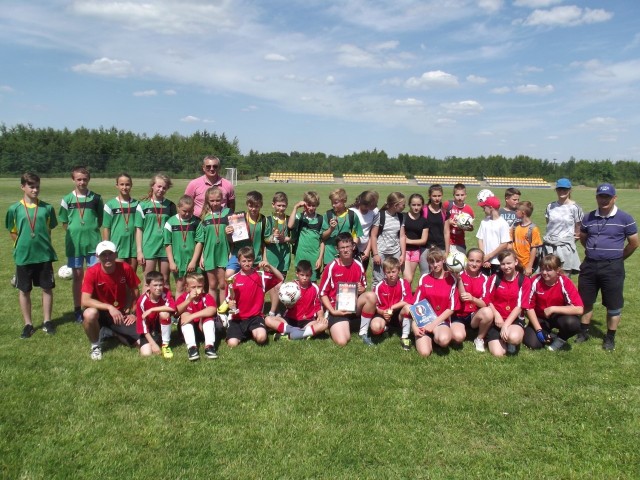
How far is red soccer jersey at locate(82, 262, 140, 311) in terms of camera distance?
5551 mm

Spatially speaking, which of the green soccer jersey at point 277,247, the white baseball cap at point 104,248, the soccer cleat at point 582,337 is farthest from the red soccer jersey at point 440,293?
the white baseball cap at point 104,248

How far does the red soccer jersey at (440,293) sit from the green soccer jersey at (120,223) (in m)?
4.02

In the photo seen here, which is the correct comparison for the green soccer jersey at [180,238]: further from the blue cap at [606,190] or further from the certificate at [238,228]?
the blue cap at [606,190]

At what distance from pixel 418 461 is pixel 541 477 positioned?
0.86 m

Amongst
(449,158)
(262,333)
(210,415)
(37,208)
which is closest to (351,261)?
(262,333)

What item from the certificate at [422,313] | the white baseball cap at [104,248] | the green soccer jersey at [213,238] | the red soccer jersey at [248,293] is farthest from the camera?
the green soccer jersey at [213,238]

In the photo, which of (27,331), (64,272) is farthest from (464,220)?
(64,272)

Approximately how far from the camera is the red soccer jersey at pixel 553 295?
5.77 m

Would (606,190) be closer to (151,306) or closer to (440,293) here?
(440,293)

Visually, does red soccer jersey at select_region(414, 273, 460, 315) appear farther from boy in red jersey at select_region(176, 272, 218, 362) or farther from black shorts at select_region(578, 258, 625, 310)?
boy in red jersey at select_region(176, 272, 218, 362)

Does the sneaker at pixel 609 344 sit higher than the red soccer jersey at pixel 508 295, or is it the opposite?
the red soccer jersey at pixel 508 295

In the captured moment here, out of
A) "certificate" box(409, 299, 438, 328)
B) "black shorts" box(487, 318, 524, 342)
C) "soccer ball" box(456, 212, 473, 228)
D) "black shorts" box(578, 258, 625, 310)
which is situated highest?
"soccer ball" box(456, 212, 473, 228)

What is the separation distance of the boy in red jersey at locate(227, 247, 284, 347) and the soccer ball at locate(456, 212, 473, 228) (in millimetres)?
3021

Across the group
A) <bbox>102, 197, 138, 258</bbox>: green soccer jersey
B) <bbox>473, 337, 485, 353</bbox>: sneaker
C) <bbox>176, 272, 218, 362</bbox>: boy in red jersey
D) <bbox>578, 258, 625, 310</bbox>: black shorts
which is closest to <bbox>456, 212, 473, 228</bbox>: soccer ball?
<bbox>578, 258, 625, 310</bbox>: black shorts
